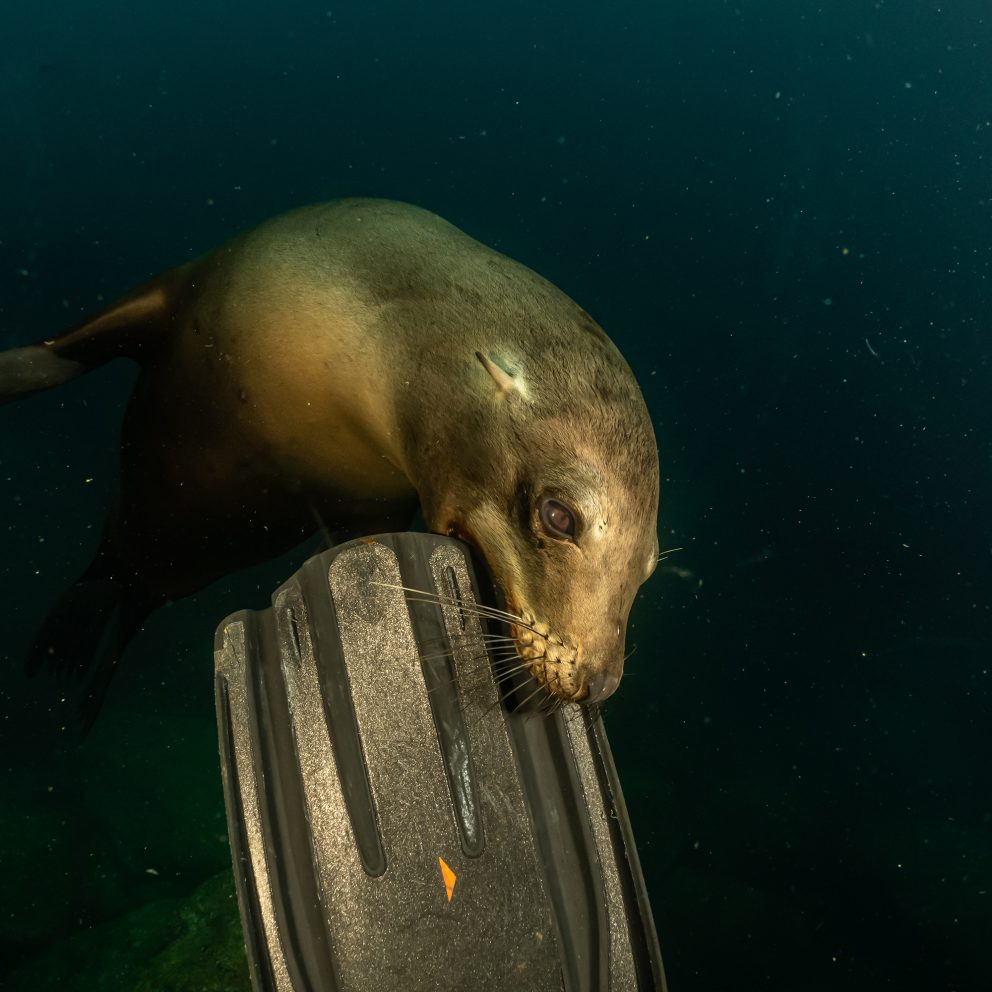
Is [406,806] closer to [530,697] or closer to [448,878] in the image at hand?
[448,878]

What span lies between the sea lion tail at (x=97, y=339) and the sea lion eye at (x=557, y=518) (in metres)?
1.52

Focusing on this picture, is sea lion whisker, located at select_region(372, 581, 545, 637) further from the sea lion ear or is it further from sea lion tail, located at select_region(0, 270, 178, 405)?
sea lion tail, located at select_region(0, 270, 178, 405)

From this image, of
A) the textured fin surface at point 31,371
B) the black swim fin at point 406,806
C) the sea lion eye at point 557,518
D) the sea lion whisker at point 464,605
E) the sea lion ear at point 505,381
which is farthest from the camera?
the textured fin surface at point 31,371

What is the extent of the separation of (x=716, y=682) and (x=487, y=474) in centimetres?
499

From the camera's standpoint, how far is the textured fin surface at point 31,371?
2.33 meters

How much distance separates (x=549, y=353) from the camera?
165cm

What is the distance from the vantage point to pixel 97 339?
96.5 inches

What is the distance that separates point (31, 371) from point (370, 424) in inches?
45.8

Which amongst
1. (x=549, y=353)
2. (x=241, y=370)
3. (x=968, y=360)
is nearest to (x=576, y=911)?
(x=549, y=353)

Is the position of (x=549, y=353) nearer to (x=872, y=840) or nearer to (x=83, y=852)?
(x=83, y=852)

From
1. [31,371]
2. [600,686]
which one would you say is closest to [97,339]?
[31,371]

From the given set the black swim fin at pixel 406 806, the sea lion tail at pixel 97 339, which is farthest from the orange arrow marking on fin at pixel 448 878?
the sea lion tail at pixel 97 339

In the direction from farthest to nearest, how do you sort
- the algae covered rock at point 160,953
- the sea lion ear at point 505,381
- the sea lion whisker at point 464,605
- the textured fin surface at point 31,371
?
the algae covered rock at point 160,953 < the textured fin surface at point 31,371 < the sea lion ear at point 505,381 < the sea lion whisker at point 464,605

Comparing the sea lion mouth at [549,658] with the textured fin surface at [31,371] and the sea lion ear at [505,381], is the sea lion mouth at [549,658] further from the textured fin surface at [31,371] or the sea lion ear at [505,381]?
the textured fin surface at [31,371]
